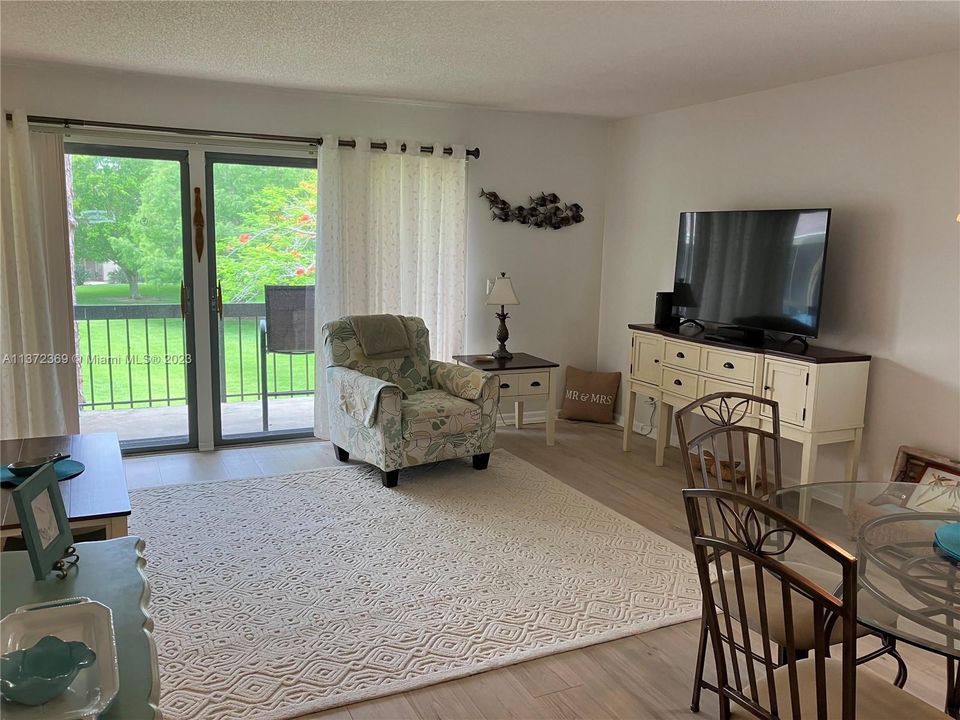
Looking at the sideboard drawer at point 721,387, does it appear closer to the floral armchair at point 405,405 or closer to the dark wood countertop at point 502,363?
the dark wood countertop at point 502,363

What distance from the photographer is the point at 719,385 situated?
4340 millimetres

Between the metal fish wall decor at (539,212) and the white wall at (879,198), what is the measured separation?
1.19 metres

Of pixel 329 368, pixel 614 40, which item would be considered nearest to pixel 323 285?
pixel 329 368

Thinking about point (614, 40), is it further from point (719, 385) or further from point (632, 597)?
point (632, 597)

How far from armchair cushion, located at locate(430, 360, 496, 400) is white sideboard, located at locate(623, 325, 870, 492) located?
Answer: 1.21 meters

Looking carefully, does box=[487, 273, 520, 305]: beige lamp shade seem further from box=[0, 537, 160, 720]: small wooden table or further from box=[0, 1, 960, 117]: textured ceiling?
box=[0, 537, 160, 720]: small wooden table

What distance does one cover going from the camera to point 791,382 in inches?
153

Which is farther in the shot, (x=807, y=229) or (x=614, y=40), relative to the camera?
(x=807, y=229)

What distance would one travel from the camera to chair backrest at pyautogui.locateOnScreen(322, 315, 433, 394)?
4.73 meters

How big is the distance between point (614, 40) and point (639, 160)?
2331mm

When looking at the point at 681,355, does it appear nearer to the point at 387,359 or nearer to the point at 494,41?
the point at 387,359

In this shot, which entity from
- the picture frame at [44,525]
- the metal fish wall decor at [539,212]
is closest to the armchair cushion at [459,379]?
the metal fish wall decor at [539,212]

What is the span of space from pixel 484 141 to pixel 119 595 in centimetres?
466

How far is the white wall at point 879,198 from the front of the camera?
A: 3625 mm
